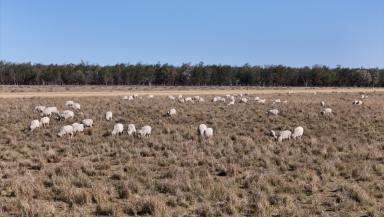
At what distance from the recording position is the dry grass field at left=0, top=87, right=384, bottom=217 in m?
10.9

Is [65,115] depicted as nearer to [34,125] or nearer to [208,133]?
[34,125]

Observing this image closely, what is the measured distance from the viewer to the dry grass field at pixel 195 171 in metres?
10.9

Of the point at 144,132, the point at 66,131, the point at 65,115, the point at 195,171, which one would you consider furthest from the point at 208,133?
the point at 65,115

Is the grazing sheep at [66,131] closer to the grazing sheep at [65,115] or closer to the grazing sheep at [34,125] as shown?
the grazing sheep at [34,125]

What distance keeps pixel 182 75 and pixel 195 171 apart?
3862 inches

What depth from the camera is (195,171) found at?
1466 cm

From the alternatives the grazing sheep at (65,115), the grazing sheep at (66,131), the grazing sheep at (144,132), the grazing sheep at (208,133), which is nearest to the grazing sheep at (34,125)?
the grazing sheep at (66,131)

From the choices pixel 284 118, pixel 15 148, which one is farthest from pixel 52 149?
pixel 284 118

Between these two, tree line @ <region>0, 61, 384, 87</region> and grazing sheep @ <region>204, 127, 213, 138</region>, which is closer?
grazing sheep @ <region>204, 127, 213, 138</region>

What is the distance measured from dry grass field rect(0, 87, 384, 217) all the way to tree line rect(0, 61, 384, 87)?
8376 cm

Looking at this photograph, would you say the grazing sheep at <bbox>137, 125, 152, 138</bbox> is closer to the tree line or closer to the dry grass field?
the dry grass field

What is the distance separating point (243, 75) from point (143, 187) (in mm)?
101508

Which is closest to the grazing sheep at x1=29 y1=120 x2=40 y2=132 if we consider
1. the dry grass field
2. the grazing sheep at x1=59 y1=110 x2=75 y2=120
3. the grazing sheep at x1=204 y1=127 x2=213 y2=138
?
the dry grass field

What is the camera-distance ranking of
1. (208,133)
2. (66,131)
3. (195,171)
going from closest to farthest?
1. (195,171)
2. (208,133)
3. (66,131)
